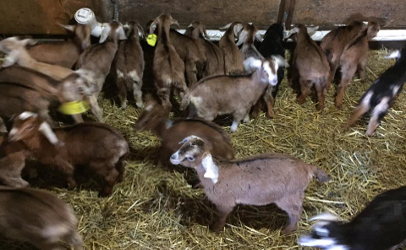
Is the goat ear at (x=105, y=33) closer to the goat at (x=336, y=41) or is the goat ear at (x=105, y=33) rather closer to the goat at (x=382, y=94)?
the goat at (x=336, y=41)

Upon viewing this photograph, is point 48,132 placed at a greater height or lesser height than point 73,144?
greater

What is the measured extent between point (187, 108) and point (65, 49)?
1674mm

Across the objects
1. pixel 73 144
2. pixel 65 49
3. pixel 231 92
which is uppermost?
pixel 65 49

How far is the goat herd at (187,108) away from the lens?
9.44ft

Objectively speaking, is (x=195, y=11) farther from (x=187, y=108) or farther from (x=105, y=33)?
(x=187, y=108)

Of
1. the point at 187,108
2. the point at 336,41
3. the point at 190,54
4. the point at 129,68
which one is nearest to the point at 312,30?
the point at 336,41

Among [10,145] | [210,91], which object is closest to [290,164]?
[210,91]

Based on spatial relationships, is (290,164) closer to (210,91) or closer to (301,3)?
(210,91)

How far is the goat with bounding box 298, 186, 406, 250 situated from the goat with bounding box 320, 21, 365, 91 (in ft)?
7.32

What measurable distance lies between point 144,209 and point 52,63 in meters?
2.08

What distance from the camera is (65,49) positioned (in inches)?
177

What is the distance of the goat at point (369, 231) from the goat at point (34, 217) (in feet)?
5.95

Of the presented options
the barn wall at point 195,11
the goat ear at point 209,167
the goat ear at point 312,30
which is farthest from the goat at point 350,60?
the goat ear at point 209,167

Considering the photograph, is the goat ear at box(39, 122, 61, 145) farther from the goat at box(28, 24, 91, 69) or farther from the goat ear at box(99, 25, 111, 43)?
the goat ear at box(99, 25, 111, 43)
